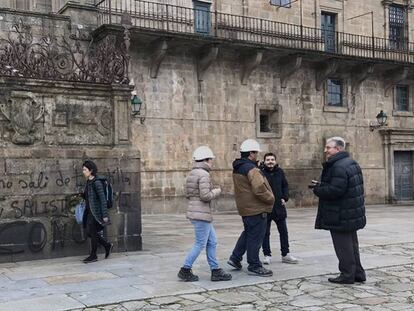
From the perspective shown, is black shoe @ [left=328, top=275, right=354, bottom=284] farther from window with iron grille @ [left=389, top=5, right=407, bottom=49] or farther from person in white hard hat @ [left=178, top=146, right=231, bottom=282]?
window with iron grille @ [left=389, top=5, right=407, bottom=49]

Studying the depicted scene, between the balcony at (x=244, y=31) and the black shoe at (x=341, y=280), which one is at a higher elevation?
the balcony at (x=244, y=31)

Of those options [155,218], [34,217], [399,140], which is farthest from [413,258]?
[399,140]

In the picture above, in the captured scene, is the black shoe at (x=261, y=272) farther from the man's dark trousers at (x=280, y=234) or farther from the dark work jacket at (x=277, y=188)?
the dark work jacket at (x=277, y=188)

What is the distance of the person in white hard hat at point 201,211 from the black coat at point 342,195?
4.92ft

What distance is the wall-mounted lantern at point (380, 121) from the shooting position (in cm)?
2603

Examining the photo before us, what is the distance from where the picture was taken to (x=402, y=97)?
2817 cm

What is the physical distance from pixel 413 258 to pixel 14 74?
7610 mm

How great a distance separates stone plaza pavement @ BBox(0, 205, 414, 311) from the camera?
648 cm

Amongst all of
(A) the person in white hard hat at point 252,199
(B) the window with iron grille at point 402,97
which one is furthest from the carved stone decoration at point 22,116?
(B) the window with iron grille at point 402,97

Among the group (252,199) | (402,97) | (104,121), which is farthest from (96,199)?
(402,97)

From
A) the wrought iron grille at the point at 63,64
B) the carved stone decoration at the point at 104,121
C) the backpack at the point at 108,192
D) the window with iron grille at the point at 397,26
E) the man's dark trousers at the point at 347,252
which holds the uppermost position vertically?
the window with iron grille at the point at 397,26

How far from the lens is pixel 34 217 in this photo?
9.38 meters

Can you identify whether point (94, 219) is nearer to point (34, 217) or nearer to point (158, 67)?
point (34, 217)

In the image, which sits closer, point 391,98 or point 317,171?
point 317,171
